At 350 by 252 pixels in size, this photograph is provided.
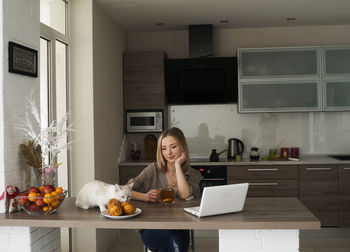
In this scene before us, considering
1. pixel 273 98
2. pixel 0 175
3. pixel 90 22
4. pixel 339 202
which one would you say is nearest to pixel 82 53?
pixel 90 22

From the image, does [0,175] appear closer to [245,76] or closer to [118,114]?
[118,114]

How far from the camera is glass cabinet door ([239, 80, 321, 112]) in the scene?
490cm

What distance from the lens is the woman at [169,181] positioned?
8.09 ft

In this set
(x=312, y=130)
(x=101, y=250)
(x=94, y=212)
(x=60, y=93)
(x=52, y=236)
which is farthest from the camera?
(x=312, y=130)

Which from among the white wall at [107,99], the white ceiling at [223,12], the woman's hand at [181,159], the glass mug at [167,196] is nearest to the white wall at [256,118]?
the white ceiling at [223,12]

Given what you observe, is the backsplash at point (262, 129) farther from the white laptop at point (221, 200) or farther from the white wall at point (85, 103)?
the white laptop at point (221, 200)

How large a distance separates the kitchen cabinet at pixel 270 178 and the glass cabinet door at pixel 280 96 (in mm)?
783

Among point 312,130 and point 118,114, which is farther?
point 312,130

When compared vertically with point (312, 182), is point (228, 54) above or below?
above

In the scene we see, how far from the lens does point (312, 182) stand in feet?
15.4

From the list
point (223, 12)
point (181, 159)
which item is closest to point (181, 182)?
point (181, 159)

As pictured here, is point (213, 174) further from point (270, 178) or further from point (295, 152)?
point (295, 152)

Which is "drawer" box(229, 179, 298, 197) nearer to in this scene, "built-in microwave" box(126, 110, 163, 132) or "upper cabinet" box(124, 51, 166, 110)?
"built-in microwave" box(126, 110, 163, 132)

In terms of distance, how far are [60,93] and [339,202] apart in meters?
3.55
